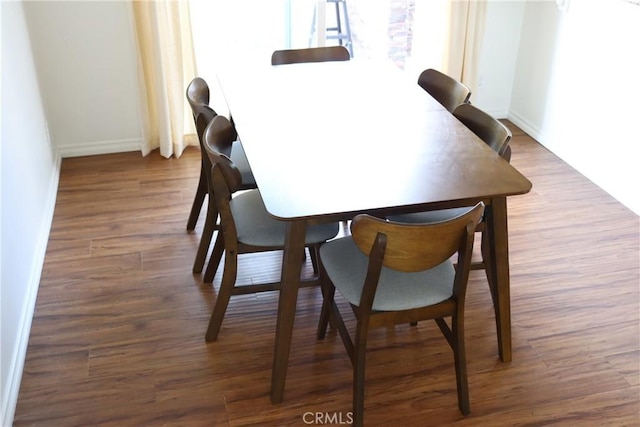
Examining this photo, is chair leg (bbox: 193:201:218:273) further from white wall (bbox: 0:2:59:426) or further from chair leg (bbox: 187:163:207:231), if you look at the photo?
white wall (bbox: 0:2:59:426)

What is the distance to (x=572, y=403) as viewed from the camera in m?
2.28

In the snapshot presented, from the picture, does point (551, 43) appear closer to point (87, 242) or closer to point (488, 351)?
point (488, 351)

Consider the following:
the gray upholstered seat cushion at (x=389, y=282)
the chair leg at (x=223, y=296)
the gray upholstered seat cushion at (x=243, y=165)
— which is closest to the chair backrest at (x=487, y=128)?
the gray upholstered seat cushion at (x=389, y=282)

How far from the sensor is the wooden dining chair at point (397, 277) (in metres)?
1.80

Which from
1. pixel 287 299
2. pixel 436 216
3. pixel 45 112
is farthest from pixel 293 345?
pixel 45 112

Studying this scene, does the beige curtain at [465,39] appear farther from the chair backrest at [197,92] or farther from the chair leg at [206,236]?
the chair leg at [206,236]

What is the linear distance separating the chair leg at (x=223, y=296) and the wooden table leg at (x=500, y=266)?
90 centimetres

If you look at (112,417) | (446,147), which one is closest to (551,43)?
(446,147)

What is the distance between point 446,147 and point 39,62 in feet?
8.25

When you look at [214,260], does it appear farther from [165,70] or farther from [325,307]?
[165,70]

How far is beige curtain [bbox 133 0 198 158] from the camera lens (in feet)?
12.0

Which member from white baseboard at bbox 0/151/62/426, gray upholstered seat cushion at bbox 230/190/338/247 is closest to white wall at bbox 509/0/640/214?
gray upholstered seat cushion at bbox 230/190/338/247

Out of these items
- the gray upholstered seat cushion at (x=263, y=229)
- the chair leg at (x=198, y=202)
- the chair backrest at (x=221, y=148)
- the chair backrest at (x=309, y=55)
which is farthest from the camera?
the chair backrest at (x=309, y=55)

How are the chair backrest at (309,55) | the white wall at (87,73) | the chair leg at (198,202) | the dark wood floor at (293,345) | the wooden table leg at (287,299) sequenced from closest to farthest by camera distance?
the wooden table leg at (287,299)
the dark wood floor at (293,345)
the chair leg at (198,202)
the chair backrest at (309,55)
the white wall at (87,73)
